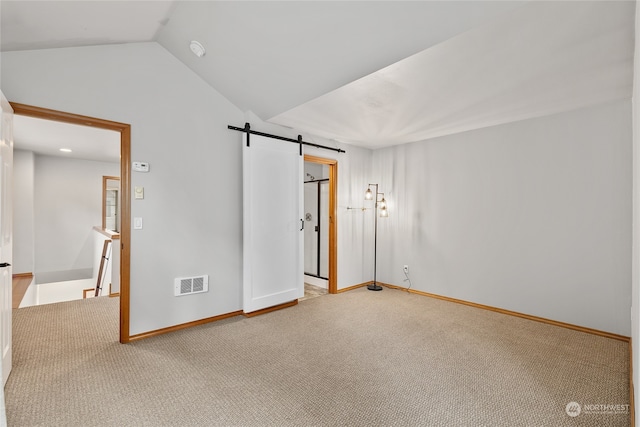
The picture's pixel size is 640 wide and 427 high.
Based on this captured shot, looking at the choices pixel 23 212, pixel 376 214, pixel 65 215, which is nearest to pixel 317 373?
pixel 376 214

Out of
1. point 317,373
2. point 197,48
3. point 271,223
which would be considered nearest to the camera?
point 317,373

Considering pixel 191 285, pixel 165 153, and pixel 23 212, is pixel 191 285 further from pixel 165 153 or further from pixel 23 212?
pixel 23 212

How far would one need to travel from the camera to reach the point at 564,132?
3.28m

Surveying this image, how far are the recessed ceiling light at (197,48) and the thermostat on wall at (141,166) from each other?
1169 mm

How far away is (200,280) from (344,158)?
2.75 meters

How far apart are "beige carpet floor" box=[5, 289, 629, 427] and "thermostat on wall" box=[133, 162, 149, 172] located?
1.64m

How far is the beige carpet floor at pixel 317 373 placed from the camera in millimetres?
1853

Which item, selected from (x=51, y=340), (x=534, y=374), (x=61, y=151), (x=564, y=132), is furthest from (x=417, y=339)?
(x=61, y=151)

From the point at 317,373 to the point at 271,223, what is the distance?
6.20 feet

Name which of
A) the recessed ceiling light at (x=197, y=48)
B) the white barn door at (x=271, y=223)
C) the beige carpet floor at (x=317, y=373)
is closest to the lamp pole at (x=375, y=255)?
the beige carpet floor at (x=317, y=373)

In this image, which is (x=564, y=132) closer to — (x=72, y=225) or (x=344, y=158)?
(x=344, y=158)

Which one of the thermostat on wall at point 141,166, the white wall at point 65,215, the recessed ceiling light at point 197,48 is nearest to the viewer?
the recessed ceiling light at point 197,48

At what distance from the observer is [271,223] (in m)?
3.75

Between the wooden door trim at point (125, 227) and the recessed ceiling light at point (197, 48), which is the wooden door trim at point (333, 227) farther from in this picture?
the wooden door trim at point (125, 227)
